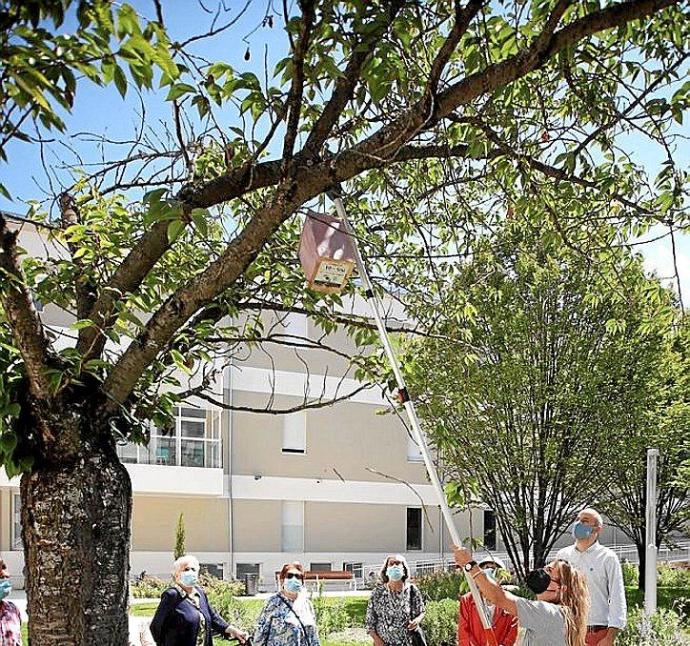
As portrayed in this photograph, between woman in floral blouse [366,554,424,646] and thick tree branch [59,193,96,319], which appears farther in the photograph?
woman in floral blouse [366,554,424,646]

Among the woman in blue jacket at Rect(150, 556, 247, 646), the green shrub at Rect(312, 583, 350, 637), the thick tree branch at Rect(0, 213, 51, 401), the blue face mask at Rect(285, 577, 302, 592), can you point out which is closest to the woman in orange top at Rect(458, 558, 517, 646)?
the blue face mask at Rect(285, 577, 302, 592)

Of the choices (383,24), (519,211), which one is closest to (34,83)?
(383,24)

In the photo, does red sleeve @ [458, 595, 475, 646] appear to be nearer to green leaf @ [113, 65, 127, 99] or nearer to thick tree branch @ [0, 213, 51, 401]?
thick tree branch @ [0, 213, 51, 401]

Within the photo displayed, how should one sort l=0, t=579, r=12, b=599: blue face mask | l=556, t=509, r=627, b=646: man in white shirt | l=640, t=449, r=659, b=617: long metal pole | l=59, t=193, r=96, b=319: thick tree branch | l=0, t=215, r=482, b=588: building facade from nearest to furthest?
l=59, t=193, r=96, b=319: thick tree branch, l=556, t=509, r=627, b=646: man in white shirt, l=0, t=579, r=12, b=599: blue face mask, l=640, t=449, r=659, b=617: long metal pole, l=0, t=215, r=482, b=588: building facade

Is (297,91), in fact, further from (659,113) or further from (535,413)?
(535,413)

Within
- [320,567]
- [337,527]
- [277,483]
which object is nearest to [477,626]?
[277,483]

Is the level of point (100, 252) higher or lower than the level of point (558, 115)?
lower

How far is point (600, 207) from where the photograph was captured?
20.9 ft

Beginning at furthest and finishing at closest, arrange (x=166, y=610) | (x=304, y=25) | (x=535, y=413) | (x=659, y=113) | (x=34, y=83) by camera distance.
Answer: (x=535, y=413)
(x=166, y=610)
(x=659, y=113)
(x=304, y=25)
(x=34, y=83)

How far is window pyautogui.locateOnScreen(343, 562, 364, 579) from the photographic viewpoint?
1222 inches

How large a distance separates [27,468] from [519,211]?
2.89 metres

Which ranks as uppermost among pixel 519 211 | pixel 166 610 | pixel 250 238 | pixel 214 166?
pixel 214 166

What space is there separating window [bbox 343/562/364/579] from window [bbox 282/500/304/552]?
1.43 m

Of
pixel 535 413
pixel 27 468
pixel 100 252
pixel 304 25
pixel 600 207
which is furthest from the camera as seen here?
pixel 535 413
